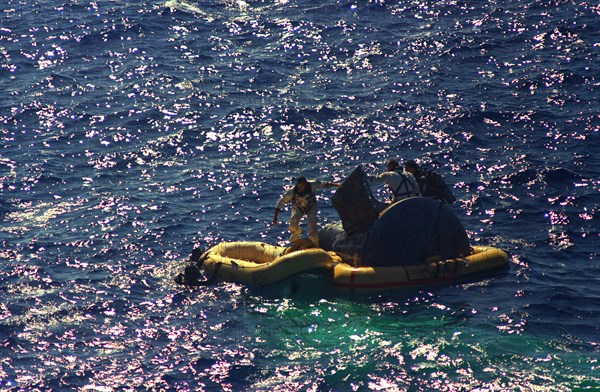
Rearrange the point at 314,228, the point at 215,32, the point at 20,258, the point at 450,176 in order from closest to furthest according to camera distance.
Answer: the point at 314,228
the point at 20,258
the point at 450,176
the point at 215,32

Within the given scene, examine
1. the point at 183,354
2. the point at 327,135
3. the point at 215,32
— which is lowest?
the point at 183,354

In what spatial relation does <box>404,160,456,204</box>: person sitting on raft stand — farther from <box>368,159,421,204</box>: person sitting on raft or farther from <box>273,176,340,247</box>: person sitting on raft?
<box>273,176,340,247</box>: person sitting on raft

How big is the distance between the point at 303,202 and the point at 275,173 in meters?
6.81

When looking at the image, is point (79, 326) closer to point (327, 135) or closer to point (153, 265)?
point (153, 265)

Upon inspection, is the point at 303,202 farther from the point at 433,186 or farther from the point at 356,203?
the point at 433,186

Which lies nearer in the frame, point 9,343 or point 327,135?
point 9,343

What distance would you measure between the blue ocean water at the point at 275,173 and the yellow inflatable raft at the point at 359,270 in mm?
307

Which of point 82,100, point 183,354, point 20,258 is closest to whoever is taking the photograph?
point 183,354

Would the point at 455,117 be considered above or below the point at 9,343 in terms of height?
above

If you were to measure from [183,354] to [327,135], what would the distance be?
47.2 feet

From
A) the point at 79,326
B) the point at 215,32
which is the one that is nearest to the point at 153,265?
the point at 79,326

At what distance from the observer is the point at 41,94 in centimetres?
3841

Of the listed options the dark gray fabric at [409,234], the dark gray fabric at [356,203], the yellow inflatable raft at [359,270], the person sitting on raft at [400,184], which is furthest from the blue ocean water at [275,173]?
the person sitting on raft at [400,184]

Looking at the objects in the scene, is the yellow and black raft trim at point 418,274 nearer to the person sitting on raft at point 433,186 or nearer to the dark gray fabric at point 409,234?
the dark gray fabric at point 409,234
